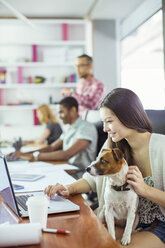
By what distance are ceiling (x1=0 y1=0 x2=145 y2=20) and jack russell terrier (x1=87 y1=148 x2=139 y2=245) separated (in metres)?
3.94

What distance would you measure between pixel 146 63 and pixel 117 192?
6.50 meters

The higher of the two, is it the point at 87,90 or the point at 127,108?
the point at 87,90

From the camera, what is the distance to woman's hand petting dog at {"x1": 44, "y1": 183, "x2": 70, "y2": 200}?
150 cm

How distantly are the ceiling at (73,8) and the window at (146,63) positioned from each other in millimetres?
408

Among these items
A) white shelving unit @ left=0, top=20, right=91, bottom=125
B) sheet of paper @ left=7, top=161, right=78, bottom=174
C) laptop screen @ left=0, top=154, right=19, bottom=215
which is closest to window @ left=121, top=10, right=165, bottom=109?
white shelving unit @ left=0, top=20, right=91, bottom=125

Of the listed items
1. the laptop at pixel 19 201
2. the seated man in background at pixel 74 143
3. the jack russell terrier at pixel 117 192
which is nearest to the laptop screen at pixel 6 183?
the laptop at pixel 19 201

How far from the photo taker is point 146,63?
757 cm

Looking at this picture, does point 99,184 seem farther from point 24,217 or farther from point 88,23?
point 88,23

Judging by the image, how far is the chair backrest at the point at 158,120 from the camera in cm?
169

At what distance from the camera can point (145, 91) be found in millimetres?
5383

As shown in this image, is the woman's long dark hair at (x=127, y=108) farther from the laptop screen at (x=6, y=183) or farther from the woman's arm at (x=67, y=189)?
the laptop screen at (x=6, y=183)

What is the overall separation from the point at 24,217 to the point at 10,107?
475 centimetres

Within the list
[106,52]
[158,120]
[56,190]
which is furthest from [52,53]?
[56,190]

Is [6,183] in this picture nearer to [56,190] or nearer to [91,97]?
[56,190]
